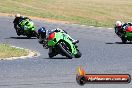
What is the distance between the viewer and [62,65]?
19.4 m

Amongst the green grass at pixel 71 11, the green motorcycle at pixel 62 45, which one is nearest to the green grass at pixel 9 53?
the green motorcycle at pixel 62 45

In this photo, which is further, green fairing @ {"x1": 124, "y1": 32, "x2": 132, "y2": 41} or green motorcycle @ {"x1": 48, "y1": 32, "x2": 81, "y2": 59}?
green fairing @ {"x1": 124, "y1": 32, "x2": 132, "y2": 41}

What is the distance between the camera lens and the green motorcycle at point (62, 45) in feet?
71.9

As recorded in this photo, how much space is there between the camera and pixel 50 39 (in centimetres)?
2233

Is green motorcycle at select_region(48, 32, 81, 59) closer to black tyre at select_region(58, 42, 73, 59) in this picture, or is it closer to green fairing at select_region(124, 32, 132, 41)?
black tyre at select_region(58, 42, 73, 59)

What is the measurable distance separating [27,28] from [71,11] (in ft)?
76.4

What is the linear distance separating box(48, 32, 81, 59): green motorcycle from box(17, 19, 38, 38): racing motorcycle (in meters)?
10.8

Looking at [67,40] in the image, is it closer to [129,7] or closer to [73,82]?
[73,82]

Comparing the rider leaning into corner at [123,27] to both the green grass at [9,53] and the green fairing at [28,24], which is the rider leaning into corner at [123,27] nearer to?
the green fairing at [28,24]

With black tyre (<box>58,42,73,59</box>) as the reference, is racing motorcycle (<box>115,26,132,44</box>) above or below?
below

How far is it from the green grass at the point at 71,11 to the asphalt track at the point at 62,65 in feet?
45.3

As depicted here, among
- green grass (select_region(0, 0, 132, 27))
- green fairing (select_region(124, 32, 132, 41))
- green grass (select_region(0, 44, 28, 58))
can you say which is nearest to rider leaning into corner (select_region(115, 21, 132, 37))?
green fairing (select_region(124, 32, 132, 41))

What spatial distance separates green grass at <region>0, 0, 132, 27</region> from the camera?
49.1 meters

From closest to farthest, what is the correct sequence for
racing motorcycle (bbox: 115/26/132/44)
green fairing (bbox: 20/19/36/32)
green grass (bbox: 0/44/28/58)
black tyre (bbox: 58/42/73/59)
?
black tyre (bbox: 58/42/73/59), green grass (bbox: 0/44/28/58), racing motorcycle (bbox: 115/26/132/44), green fairing (bbox: 20/19/36/32)
